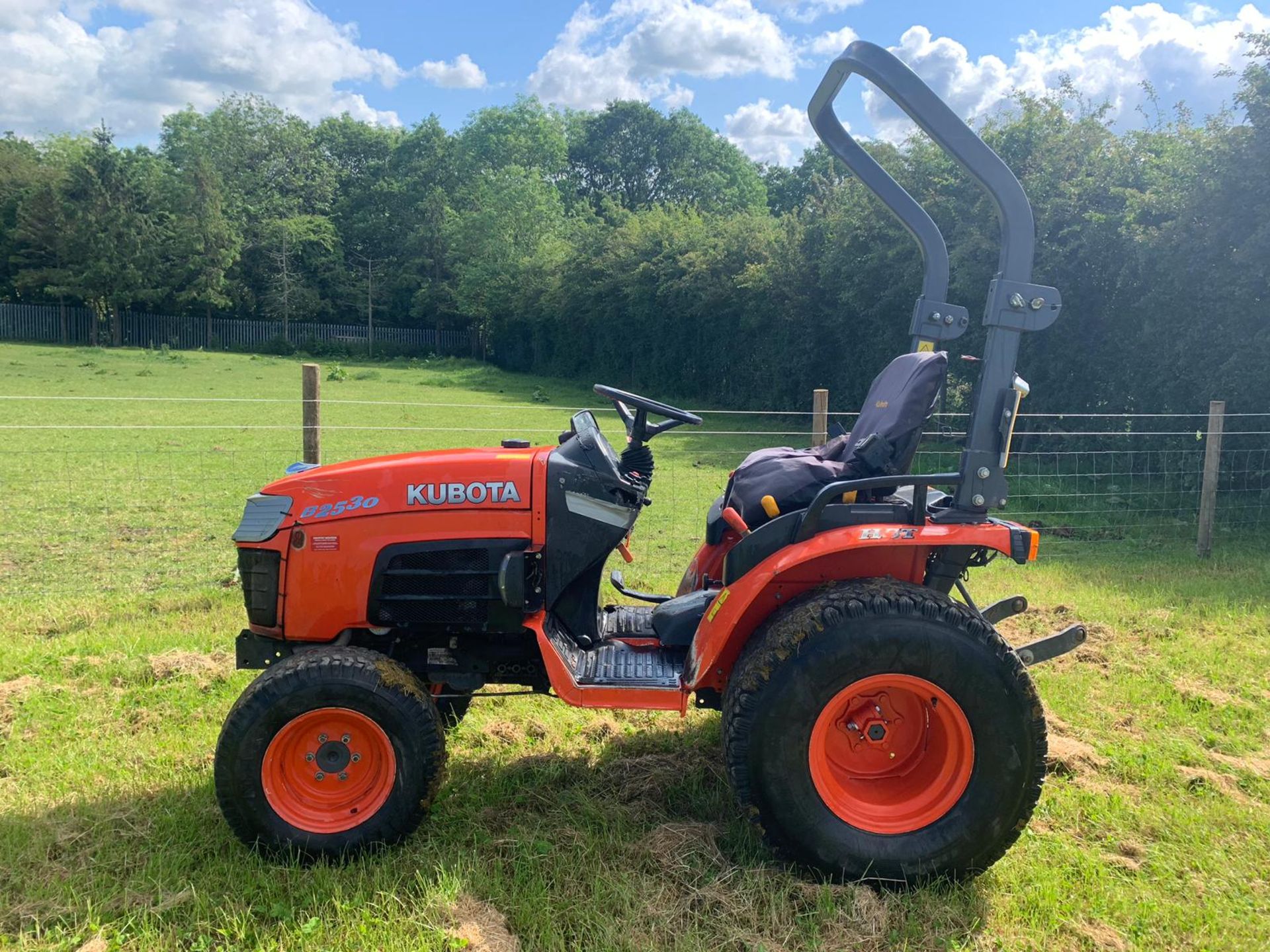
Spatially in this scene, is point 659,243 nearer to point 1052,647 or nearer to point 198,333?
point 1052,647

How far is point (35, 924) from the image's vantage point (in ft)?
8.02

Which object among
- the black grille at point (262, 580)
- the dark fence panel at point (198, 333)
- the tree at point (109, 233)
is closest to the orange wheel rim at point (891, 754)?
the black grille at point (262, 580)

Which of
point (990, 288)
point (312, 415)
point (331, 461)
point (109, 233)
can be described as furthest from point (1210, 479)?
point (109, 233)

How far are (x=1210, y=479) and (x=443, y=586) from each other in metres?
6.71

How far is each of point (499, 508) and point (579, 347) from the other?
28.0 metres

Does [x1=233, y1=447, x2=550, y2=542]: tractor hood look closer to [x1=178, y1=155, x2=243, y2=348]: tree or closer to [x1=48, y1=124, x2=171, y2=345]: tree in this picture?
[x1=48, y1=124, x2=171, y2=345]: tree

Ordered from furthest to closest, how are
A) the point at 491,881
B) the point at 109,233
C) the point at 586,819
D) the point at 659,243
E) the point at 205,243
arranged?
the point at 205,243 < the point at 109,233 < the point at 659,243 < the point at 586,819 < the point at 491,881

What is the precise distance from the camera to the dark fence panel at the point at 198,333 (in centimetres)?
3612

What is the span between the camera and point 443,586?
9.50 ft

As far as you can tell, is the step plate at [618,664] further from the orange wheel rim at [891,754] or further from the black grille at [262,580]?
the black grille at [262,580]

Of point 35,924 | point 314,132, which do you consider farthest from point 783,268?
point 314,132

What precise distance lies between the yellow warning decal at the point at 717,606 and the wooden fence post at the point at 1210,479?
5.99m

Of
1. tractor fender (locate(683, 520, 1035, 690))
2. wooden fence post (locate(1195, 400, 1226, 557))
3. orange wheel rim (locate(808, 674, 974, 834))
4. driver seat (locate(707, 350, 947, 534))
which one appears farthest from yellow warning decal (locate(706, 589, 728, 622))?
wooden fence post (locate(1195, 400, 1226, 557))

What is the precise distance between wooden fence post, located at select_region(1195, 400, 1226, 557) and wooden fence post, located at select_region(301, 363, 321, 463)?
21.9ft
